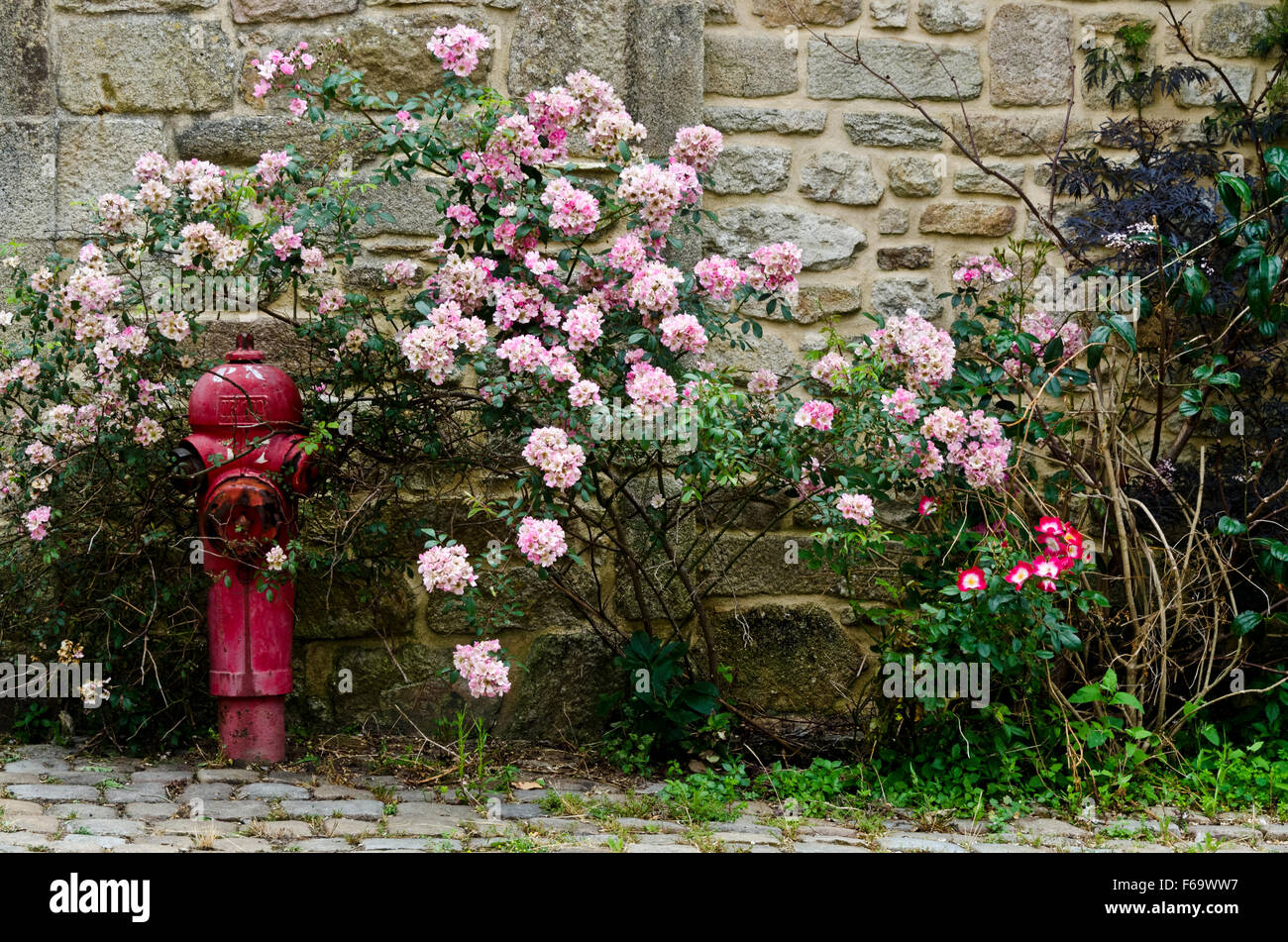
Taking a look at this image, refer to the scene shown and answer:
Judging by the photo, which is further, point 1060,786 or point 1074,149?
point 1074,149

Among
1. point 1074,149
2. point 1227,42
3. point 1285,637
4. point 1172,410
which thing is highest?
point 1227,42

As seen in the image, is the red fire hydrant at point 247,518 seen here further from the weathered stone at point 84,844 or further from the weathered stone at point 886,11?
the weathered stone at point 886,11

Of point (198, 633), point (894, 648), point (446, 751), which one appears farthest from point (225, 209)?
point (894, 648)

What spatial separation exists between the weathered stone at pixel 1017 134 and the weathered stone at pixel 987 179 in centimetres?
5

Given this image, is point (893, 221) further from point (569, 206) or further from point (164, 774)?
point (164, 774)

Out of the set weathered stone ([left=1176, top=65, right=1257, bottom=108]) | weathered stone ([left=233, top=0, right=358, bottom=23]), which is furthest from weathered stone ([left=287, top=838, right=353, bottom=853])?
weathered stone ([left=1176, top=65, right=1257, bottom=108])

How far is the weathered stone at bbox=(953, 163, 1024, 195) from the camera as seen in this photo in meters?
4.17

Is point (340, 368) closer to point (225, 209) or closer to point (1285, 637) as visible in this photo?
point (225, 209)

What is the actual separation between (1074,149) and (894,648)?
192 centimetres

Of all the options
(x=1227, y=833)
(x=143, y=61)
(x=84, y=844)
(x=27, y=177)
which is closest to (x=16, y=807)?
(x=84, y=844)

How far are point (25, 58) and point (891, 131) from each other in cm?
278

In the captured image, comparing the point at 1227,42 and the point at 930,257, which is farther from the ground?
the point at 1227,42

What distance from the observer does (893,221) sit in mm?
4160

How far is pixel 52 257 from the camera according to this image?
353 cm
